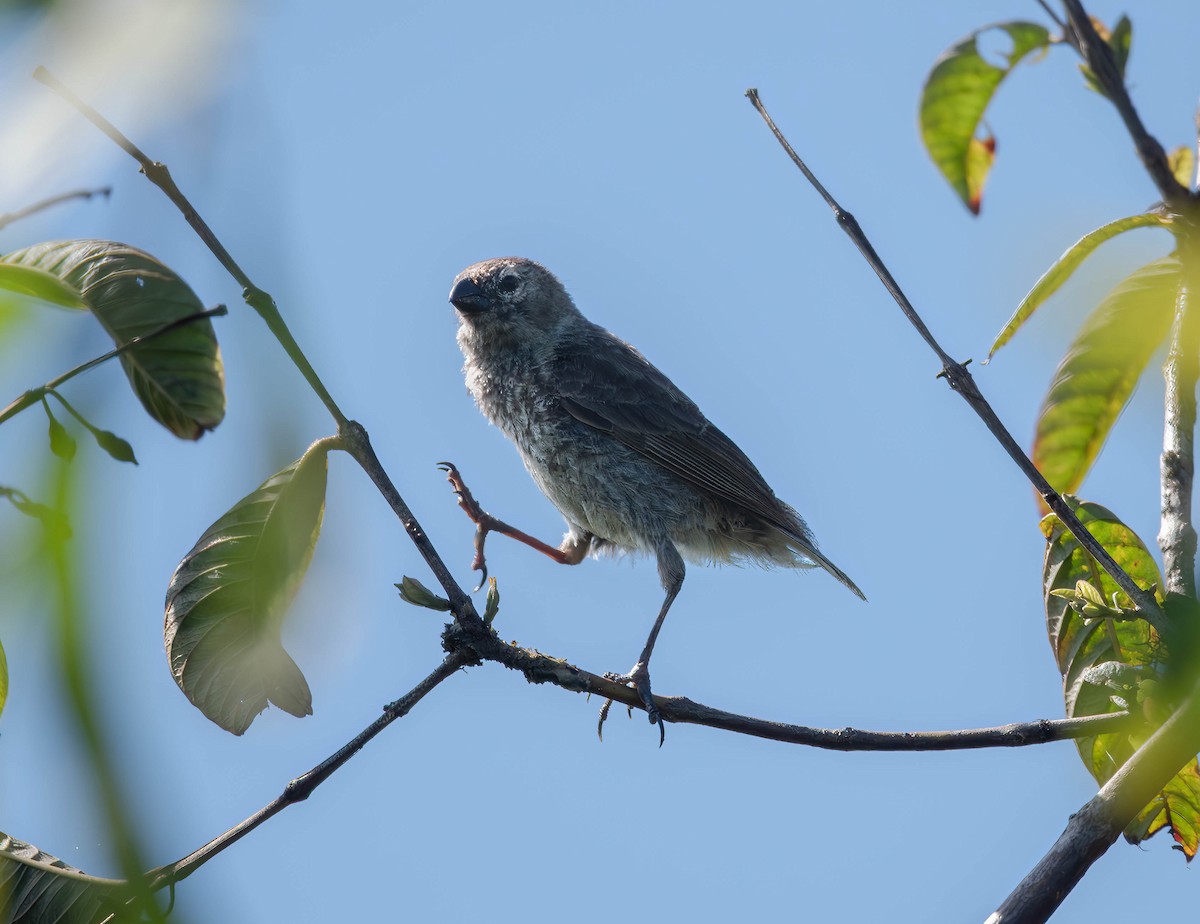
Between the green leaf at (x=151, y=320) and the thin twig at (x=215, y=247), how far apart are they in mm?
79

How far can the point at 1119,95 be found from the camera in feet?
3.65

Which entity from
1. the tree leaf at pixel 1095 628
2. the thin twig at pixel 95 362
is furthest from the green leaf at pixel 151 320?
the tree leaf at pixel 1095 628

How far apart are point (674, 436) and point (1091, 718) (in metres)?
3.58

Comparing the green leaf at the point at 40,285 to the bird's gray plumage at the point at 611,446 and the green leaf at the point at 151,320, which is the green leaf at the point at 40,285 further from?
the bird's gray plumage at the point at 611,446

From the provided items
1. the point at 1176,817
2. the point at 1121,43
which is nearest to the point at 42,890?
the point at 1121,43

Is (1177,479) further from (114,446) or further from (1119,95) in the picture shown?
(114,446)

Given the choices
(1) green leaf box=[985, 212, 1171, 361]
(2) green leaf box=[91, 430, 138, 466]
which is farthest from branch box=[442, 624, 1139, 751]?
(2) green leaf box=[91, 430, 138, 466]

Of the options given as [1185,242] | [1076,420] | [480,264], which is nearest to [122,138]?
[1185,242]

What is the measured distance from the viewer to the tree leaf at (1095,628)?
231 cm

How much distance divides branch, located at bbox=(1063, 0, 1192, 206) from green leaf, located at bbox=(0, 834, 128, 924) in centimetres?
156

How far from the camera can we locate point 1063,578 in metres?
2.47

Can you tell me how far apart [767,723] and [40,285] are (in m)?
1.52

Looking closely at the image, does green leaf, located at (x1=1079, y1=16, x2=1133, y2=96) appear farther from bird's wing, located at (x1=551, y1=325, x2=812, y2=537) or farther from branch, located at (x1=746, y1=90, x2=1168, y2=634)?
bird's wing, located at (x1=551, y1=325, x2=812, y2=537)

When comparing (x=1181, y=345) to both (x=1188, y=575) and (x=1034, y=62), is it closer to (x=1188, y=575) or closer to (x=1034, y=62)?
(x=1034, y=62)
